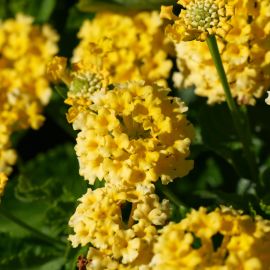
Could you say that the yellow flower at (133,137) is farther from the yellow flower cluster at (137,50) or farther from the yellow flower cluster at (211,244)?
the yellow flower cluster at (137,50)

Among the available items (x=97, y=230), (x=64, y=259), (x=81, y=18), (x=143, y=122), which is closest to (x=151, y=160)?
(x=143, y=122)

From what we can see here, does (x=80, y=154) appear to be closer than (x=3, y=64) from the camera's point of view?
Yes

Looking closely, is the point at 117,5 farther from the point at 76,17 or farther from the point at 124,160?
the point at 124,160

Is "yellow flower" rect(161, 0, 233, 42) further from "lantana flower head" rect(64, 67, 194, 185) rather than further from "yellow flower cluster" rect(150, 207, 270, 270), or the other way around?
"yellow flower cluster" rect(150, 207, 270, 270)

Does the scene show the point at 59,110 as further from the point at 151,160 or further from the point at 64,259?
the point at 151,160

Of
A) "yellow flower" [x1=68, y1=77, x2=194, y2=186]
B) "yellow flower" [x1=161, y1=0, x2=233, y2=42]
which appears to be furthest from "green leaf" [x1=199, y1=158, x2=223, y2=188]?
"yellow flower" [x1=161, y1=0, x2=233, y2=42]

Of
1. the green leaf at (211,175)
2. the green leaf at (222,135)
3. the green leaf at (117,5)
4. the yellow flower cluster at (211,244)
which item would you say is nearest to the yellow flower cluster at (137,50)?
the green leaf at (117,5)

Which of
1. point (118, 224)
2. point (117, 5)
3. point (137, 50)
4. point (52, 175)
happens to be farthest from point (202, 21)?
point (52, 175)

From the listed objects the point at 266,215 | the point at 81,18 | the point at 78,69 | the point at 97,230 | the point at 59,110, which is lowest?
the point at 97,230
